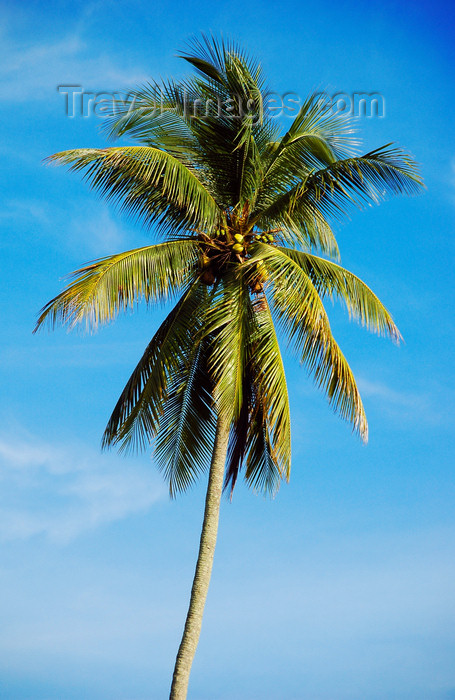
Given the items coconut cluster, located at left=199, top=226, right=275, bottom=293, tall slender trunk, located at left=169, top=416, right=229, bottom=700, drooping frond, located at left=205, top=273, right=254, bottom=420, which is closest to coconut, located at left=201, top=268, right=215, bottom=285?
coconut cluster, located at left=199, top=226, right=275, bottom=293

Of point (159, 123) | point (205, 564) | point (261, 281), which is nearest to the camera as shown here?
point (205, 564)

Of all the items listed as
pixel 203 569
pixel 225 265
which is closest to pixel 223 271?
pixel 225 265

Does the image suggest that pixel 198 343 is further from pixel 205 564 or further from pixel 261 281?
pixel 205 564

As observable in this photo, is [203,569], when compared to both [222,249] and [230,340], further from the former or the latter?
[222,249]

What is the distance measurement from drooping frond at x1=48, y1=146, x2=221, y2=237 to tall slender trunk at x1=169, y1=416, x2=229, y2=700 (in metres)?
3.24

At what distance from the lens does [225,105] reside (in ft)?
40.4

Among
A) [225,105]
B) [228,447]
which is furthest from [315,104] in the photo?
[228,447]

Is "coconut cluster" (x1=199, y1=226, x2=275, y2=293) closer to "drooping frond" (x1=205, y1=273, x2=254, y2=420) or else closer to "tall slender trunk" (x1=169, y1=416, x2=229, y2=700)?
"drooping frond" (x1=205, y1=273, x2=254, y2=420)

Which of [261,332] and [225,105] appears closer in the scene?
[261,332]

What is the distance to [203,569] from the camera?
11.0 m

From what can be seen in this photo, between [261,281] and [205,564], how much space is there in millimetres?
4226

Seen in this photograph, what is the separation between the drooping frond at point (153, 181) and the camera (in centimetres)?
1177

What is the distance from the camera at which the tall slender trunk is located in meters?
10.4

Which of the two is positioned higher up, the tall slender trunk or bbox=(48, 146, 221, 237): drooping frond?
bbox=(48, 146, 221, 237): drooping frond
